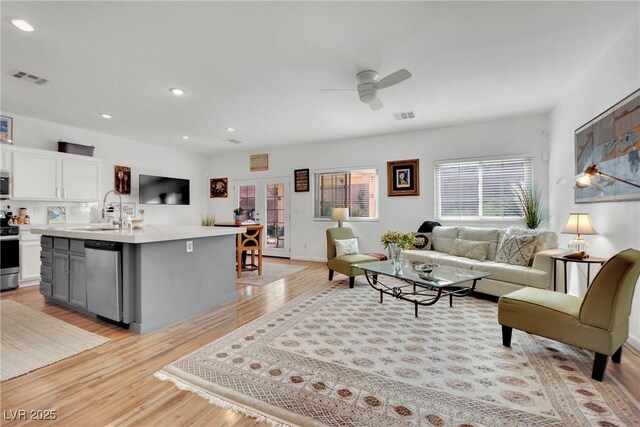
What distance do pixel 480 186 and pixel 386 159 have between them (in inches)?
70.4

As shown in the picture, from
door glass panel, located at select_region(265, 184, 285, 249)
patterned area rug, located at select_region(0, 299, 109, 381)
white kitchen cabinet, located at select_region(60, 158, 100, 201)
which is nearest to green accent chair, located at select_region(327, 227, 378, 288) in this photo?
door glass panel, located at select_region(265, 184, 285, 249)

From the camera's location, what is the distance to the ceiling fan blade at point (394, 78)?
280cm

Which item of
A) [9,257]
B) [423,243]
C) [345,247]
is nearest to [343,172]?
[345,247]

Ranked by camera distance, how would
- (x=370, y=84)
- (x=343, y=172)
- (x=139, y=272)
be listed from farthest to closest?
(x=343, y=172)
(x=370, y=84)
(x=139, y=272)

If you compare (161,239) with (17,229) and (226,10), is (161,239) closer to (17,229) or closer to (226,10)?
(226,10)

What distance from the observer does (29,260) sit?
454 cm

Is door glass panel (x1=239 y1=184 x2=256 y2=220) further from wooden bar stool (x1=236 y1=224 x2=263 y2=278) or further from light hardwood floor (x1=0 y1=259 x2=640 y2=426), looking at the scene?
light hardwood floor (x1=0 y1=259 x2=640 y2=426)

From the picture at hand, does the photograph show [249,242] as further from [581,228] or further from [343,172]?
[581,228]

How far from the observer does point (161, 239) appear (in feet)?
8.90

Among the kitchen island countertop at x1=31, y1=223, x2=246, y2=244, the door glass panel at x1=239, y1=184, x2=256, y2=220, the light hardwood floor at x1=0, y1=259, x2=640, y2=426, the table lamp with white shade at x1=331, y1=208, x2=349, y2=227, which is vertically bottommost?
the light hardwood floor at x1=0, y1=259, x2=640, y2=426

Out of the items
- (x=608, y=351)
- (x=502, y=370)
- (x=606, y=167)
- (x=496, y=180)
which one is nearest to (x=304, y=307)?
(x=502, y=370)

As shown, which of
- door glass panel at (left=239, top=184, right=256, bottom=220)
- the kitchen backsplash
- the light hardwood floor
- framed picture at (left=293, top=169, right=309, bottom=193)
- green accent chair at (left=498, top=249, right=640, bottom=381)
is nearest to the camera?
the light hardwood floor

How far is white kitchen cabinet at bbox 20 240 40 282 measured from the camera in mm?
4457

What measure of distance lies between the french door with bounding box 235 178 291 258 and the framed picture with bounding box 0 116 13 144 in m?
4.20
